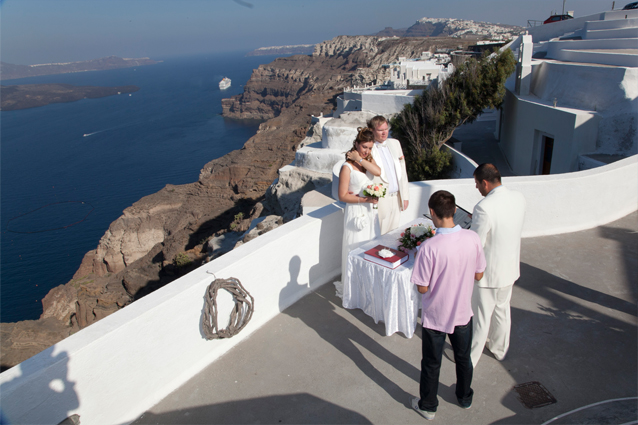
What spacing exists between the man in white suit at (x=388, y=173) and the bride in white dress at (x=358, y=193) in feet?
0.46

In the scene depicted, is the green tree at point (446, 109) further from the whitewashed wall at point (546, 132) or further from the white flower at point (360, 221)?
the white flower at point (360, 221)

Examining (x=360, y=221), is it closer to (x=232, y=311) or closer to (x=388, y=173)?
(x=388, y=173)

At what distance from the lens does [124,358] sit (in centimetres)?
309

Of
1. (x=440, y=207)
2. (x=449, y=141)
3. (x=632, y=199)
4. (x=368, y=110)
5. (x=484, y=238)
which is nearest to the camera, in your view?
(x=440, y=207)

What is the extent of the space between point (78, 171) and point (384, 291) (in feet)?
226

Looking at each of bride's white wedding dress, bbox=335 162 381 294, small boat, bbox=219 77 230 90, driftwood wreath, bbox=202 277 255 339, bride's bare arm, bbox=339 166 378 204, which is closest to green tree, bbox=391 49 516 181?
bride's white wedding dress, bbox=335 162 381 294

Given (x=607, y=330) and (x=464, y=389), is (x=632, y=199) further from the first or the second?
(x=464, y=389)

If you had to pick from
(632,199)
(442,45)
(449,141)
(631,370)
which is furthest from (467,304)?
(442,45)

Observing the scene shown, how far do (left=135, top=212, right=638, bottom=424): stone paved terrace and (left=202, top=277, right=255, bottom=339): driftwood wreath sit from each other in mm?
242

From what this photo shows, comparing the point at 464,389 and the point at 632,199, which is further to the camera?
the point at 632,199

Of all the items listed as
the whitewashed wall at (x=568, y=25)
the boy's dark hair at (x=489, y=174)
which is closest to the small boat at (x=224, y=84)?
the whitewashed wall at (x=568, y=25)

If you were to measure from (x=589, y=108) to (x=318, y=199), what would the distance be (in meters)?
7.92

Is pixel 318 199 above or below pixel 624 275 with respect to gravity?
below

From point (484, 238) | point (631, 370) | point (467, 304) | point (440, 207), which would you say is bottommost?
point (631, 370)
